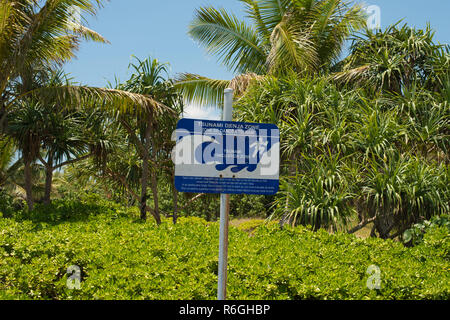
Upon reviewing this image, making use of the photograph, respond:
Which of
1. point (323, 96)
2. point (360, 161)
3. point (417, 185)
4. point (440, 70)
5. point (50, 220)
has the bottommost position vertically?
point (50, 220)

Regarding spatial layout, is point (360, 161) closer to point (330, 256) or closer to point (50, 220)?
point (330, 256)

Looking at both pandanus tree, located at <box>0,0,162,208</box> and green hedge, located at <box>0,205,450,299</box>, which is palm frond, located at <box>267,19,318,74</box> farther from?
green hedge, located at <box>0,205,450,299</box>

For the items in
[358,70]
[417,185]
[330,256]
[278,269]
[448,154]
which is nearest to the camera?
[278,269]

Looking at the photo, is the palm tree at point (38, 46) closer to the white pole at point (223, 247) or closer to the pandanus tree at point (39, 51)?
the pandanus tree at point (39, 51)

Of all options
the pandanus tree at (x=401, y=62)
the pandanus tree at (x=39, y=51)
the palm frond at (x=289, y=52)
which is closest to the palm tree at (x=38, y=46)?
the pandanus tree at (x=39, y=51)

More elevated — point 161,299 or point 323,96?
point 323,96

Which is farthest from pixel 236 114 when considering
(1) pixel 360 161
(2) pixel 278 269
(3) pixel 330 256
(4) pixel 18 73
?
(2) pixel 278 269

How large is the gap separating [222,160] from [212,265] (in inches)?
53.4

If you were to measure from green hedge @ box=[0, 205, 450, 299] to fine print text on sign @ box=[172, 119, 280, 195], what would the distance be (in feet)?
2.76

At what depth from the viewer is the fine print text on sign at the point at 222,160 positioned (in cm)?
300

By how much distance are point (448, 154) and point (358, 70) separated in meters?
3.04

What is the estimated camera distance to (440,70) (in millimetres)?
10070

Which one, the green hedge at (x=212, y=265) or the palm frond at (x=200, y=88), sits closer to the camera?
the green hedge at (x=212, y=265)

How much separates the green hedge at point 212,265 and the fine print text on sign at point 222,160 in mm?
840
